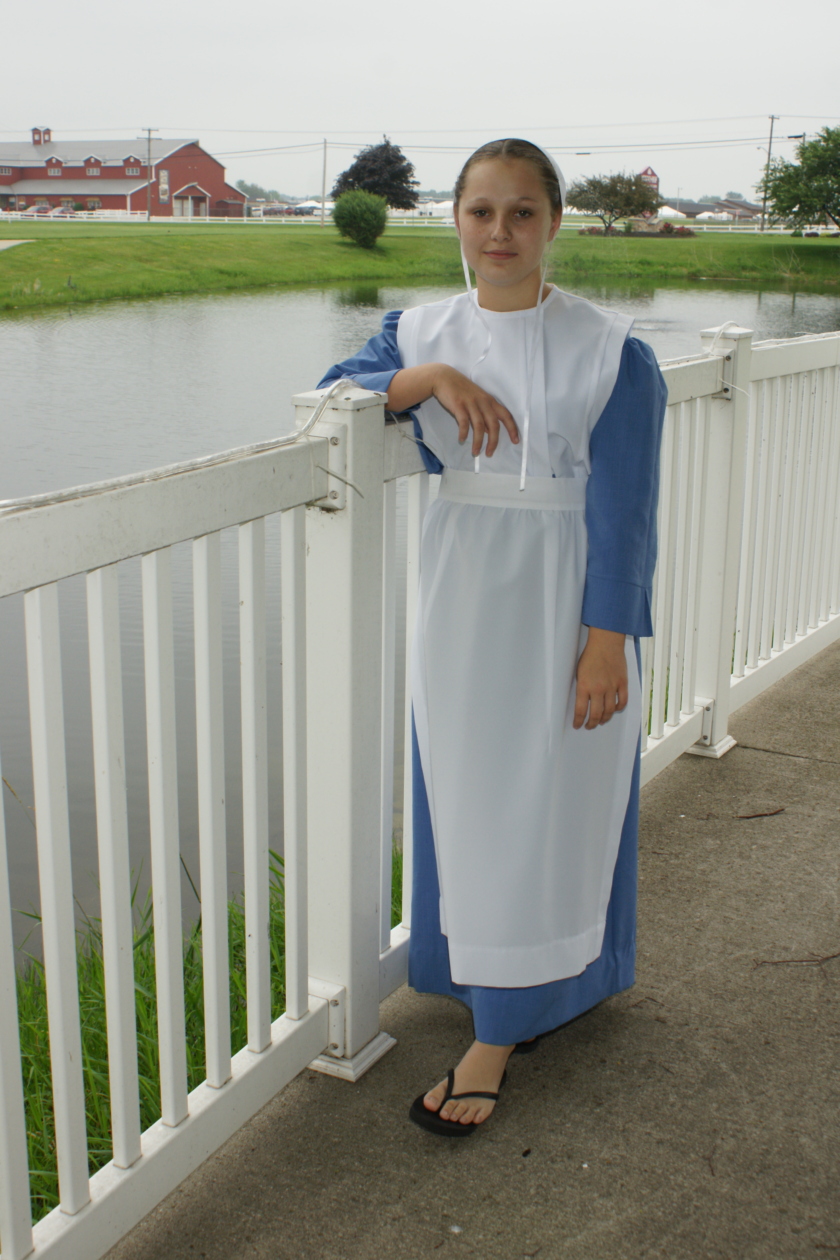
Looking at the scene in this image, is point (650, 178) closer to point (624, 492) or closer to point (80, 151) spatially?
point (624, 492)

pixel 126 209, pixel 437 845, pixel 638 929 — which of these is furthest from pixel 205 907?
pixel 126 209

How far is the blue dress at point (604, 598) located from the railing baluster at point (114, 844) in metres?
0.53

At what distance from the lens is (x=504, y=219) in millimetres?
1332

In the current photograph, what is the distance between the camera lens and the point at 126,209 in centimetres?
4069

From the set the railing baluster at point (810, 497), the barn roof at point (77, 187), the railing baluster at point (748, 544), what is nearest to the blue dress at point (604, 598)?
the railing baluster at point (748, 544)

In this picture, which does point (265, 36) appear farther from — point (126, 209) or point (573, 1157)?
point (573, 1157)

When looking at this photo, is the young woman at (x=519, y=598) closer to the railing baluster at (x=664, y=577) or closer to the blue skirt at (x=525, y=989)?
the blue skirt at (x=525, y=989)

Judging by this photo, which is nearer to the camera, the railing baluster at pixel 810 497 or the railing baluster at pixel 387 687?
the railing baluster at pixel 387 687

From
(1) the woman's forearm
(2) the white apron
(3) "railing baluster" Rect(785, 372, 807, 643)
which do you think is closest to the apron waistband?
(2) the white apron

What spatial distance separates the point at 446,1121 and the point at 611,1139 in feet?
0.74

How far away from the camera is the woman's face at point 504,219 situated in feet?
4.33

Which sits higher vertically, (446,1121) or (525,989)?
(525,989)

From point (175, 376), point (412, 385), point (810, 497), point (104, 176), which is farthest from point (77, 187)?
point (412, 385)

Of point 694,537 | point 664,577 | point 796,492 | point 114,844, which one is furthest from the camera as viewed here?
point 796,492
